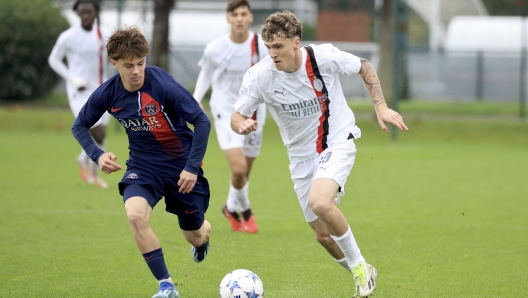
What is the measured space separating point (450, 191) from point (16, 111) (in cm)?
1222

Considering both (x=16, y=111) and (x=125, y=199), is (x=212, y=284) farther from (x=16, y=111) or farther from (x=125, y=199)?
(x=16, y=111)

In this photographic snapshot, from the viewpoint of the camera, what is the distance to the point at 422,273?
602 cm

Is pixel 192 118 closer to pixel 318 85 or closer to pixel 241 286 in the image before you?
pixel 318 85

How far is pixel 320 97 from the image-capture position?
5.51 meters

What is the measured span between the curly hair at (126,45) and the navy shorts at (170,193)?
0.81 meters

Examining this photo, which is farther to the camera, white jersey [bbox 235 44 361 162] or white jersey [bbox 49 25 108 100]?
white jersey [bbox 49 25 108 100]

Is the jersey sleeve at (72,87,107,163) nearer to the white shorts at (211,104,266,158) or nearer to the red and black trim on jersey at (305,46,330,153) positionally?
the red and black trim on jersey at (305,46,330,153)

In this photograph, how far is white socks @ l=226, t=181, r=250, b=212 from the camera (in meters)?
7.97

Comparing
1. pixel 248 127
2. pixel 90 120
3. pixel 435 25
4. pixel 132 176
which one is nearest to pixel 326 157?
pixel 248 127

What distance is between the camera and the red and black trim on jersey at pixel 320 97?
18.0 feet

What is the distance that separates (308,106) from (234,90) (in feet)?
9.49

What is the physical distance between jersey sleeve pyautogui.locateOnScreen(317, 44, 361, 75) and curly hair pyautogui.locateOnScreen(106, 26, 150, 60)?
52.4 inches

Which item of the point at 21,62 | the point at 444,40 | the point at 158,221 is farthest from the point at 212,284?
the point at 444,40

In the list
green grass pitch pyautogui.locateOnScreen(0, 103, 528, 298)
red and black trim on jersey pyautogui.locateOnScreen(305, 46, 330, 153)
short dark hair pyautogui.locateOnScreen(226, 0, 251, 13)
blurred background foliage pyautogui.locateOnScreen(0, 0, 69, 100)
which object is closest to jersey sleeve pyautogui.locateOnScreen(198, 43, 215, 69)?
short dark hair pyautogui.locateOnScreen(226, 0, 251, 13)
